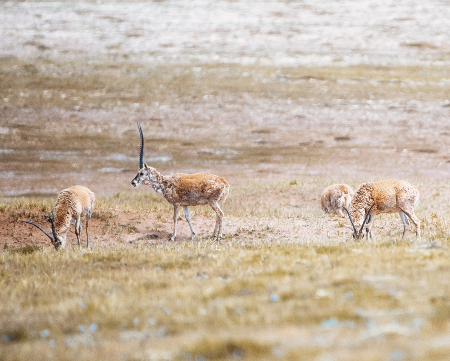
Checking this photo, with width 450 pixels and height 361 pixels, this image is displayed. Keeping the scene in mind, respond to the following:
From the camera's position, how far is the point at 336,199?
813 inches

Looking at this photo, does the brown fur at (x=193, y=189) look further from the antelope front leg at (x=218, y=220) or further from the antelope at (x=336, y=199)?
the antelope at (x=336, y=199)

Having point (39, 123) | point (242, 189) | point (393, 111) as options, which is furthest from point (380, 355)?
point (393, 111)

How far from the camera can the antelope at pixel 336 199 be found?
66.9 feet

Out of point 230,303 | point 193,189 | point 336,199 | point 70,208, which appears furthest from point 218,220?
point 230,303

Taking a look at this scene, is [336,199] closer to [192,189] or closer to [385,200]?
[385,200]

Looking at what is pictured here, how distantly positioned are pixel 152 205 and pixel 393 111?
33500mm

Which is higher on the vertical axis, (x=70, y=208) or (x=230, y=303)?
(x=230, y=303)

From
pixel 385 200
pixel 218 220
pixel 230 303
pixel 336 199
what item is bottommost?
pixel 336 199

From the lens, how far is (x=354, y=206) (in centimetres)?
1599

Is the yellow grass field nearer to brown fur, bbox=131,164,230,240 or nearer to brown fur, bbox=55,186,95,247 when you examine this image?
brown fur, bbox=55,186,95,247

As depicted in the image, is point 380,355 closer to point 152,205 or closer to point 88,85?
point 152,205

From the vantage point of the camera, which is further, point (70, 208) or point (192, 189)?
point (192, 189)

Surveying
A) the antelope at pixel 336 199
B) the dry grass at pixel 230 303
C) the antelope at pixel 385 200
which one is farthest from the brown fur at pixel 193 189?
the dry grass at pixel 230 303

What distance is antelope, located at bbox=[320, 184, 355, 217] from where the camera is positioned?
20.4 meters
